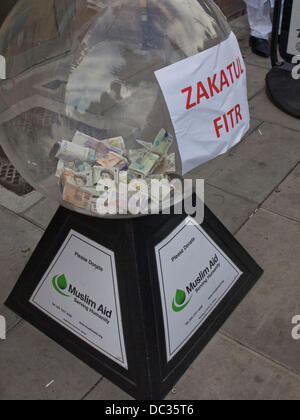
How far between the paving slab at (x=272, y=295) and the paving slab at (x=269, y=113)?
1.50 meters

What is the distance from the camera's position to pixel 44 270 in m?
2.79

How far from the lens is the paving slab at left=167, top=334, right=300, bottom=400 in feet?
8.38

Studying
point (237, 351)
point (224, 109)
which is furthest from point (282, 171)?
point (224, 109)

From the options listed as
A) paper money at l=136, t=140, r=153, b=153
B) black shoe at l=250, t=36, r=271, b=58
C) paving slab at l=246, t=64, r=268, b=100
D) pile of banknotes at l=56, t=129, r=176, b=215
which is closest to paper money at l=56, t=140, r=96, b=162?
pile of banknotes at l=56, t=129, r=176, b=215

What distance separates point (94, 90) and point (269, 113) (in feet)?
10.4

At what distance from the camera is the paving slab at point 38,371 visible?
2.59 metres

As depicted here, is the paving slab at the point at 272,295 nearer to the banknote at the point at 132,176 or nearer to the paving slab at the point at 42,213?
the banknote at the point at 132,176

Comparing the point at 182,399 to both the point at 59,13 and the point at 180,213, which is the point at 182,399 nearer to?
the point at 180,213

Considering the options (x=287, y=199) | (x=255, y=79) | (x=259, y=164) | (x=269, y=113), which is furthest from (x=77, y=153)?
(x=255, y=79)

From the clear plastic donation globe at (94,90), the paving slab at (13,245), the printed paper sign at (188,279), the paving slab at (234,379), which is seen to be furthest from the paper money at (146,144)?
the paving slab at (13,245)

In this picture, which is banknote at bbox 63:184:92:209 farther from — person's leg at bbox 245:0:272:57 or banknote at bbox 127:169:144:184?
person's leg at bbox 245:0:272:57

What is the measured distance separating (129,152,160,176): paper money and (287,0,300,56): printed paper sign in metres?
3.27

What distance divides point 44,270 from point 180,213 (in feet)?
2.79

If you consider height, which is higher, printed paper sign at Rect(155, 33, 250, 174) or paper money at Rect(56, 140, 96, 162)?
printed paper sign at Rect(155, 33, 250, 174)
